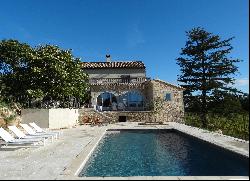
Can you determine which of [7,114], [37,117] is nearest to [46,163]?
[7,114]

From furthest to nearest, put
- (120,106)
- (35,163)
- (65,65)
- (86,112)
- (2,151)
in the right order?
1. (120,106)
2. (86,112)
3. (65,65)
4. (2,151)
5. (35,163)

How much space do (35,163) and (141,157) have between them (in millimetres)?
4593

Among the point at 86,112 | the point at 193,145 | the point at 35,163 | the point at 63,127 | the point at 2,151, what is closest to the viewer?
the point at 35,163

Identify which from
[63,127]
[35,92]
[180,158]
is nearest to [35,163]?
[180,158]

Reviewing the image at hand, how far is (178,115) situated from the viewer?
39188 mm

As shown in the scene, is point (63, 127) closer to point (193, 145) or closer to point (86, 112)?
point (86, 112)

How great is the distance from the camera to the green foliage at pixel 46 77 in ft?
109

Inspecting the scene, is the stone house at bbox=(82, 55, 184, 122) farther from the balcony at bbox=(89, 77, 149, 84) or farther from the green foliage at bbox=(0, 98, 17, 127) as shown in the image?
the green foliage at bbox=(0, 98, 17, 127)

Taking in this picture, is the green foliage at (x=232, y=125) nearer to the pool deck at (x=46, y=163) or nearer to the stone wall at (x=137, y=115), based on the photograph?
the pool deck at (x=46, y=163)

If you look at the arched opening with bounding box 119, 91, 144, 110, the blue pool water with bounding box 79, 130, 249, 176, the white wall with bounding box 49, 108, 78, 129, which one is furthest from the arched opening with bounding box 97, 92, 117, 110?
the blue pool water with bounding box 79, 130, 249, 176

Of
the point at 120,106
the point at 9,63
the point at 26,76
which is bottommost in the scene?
the point at 120,106

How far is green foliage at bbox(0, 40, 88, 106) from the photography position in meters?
33.1

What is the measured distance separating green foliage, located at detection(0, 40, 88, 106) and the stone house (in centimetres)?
380

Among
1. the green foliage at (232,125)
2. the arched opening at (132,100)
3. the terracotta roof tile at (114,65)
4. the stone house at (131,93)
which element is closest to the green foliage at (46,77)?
the stone house at (131,93)
